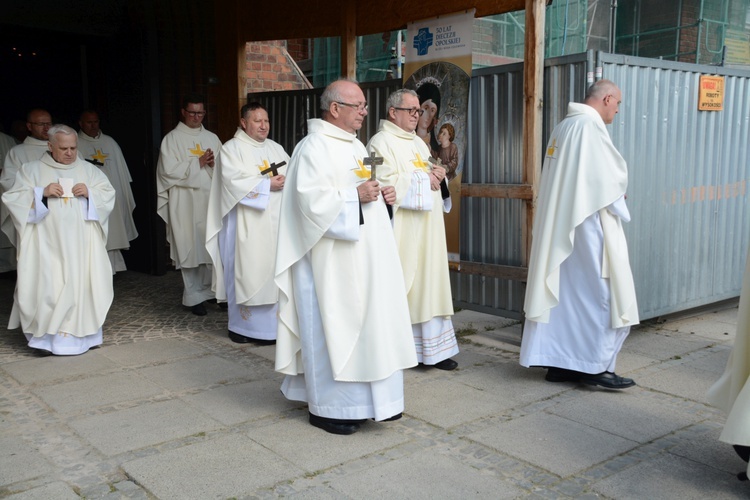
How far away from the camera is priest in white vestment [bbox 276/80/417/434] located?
13.5 ft

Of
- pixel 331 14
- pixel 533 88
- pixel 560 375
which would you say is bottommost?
pixel 560 375

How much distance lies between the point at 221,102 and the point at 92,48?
2.21m

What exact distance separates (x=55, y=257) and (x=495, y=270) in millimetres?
3518

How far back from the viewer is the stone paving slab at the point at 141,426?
4082mm

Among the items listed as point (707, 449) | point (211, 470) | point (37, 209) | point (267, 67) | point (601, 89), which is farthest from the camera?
point (267, 67)

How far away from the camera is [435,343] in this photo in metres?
5.39

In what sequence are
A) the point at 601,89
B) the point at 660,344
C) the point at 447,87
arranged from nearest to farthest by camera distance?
1. the point at 601,89
2. the point at 660,344
3. the point at 447,87

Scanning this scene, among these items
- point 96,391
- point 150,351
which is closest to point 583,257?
point 96,391

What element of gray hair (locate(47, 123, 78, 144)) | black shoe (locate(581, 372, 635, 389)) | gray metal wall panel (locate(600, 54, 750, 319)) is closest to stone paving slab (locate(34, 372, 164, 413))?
gray hair (locate(47, 123, 78, 144))

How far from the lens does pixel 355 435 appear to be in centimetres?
420

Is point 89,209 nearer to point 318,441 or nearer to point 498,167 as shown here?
point 318,441

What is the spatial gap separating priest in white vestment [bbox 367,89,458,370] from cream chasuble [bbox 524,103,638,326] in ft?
2.29

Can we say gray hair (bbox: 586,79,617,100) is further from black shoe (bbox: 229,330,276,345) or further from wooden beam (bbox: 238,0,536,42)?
black shoe (bbox: 229,330,276,345)

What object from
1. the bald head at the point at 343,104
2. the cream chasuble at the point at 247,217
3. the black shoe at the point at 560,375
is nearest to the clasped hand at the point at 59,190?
the cream chasuble at the point at 247,217
